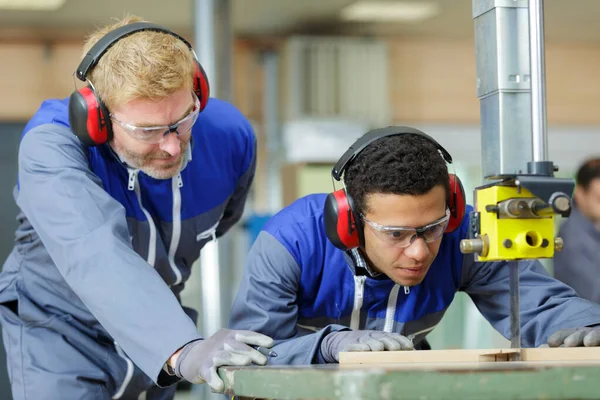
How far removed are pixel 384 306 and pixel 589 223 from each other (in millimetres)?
2933

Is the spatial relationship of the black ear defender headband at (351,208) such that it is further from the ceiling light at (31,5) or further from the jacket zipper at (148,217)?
the ceiling light at (31,5)

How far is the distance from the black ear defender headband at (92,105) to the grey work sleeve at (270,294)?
45cm

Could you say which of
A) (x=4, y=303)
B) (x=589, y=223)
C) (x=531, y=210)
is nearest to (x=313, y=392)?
(x=531, y=210)

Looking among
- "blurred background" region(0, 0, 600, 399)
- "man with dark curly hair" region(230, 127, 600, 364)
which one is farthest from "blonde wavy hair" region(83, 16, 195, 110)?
"blurred background" region(0, 0, 600, 399)

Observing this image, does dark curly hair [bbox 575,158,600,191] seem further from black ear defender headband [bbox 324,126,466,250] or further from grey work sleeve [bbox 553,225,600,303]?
black ear defender headband [bbox 324,126,466,250]

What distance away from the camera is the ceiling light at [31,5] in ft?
20.4

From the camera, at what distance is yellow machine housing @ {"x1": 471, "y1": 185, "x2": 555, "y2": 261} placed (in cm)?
159

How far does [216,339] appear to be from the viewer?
62.0 inches

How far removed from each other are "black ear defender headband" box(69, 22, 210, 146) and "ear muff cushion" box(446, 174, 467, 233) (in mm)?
788

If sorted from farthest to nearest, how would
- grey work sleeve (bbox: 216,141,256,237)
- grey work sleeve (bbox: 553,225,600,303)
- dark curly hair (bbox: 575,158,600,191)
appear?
1. dark curly hair (bbox: 575,158,600,191)
2. grey work sleeve (bbox: 553,225,600,303)
3. grey work sleeve (bbox: 216,141,256,237)

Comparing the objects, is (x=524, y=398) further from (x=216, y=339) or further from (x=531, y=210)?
(x=216, y=339)

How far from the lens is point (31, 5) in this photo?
6309 mm

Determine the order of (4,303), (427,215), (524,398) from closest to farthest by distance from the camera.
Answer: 1. (524,398)
2. (427,215)
3. (4,303)

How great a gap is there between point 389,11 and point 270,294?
495 cm
